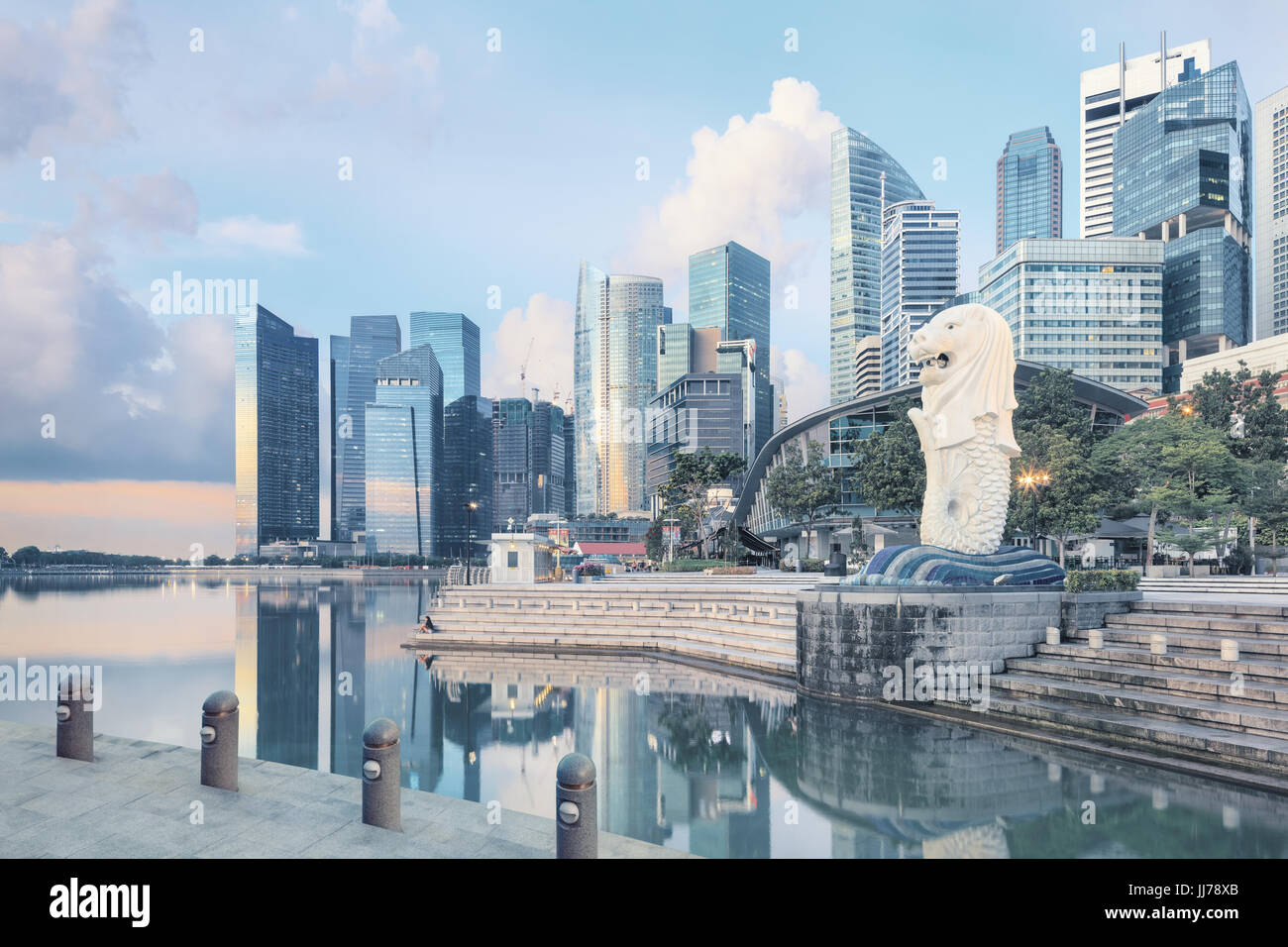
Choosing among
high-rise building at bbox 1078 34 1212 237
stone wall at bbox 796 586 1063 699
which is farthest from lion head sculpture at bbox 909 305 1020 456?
high-rise building at bbox 1078 34 1212 237

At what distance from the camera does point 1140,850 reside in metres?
8.07

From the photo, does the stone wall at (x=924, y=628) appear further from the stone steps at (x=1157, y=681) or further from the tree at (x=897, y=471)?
the tree at (x=897, y=471)

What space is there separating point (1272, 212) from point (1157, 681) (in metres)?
197

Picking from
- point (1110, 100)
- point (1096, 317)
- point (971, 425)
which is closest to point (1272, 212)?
point (1110, 100)

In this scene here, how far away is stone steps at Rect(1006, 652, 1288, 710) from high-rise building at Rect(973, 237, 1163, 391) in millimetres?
114657

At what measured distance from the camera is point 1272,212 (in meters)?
153

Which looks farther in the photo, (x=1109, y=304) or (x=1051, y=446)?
(x=1109, y=304)
